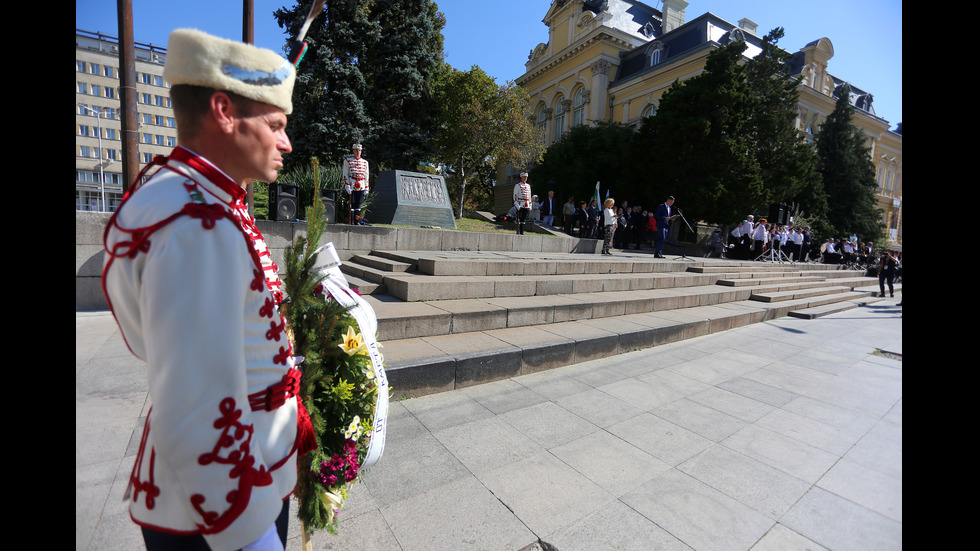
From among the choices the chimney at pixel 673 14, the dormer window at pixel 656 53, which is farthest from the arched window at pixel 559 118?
the chimney at pixel 673 14

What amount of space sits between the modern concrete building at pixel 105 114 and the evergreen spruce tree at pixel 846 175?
64.2 metres

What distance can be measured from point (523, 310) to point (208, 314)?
5.73 m

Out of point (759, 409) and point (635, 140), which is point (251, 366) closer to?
point (759, 409)

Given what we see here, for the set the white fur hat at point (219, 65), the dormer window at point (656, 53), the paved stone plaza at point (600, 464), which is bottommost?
the paved stone plaza at point (600, 464)

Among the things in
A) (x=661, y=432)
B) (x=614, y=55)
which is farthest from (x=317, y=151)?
(x=614, y=55)

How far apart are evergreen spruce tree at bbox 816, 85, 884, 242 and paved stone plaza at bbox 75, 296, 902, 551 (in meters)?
38.1

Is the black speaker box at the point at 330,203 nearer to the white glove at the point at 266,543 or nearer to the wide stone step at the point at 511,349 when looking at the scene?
the wide stone step at the point at 511,349

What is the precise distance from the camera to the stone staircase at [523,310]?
15.8 ft

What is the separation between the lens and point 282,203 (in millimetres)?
10195

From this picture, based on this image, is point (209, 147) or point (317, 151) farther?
point (317, 151)

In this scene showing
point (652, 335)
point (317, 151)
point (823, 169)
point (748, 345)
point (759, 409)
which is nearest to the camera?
point (759, 409)

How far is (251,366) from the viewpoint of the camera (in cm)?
106

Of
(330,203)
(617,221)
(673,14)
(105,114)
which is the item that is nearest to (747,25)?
(673,14)
